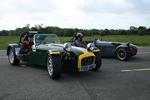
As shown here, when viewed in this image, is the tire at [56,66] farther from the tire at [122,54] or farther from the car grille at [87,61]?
the tire at [122,54]

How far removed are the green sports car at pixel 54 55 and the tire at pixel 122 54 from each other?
267cm

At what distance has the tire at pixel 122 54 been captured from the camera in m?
8.29

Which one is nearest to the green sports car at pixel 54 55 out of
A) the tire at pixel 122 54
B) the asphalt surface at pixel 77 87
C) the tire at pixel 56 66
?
the tire at pixel 56 66

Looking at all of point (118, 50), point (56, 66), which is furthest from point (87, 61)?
point (118, 50)

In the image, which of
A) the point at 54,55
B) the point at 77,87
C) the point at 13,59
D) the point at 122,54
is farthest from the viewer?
the point at 122,54

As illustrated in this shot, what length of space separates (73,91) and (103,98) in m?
0.77

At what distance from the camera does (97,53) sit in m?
5.83

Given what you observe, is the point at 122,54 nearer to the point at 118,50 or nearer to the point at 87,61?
the point at 118,50

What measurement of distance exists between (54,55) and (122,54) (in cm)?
460

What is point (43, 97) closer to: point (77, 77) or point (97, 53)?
point (77, 77)

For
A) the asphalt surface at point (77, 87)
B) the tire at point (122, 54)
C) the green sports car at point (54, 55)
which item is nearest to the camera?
the asphalt surface at point (77, 87)

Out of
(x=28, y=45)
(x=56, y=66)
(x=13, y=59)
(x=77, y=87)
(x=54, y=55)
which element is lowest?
(x=77, y=87)

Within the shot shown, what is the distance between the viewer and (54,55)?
488 cm

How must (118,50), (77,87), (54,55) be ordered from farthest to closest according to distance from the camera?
(118,50)
(54,55)
(77,87)
